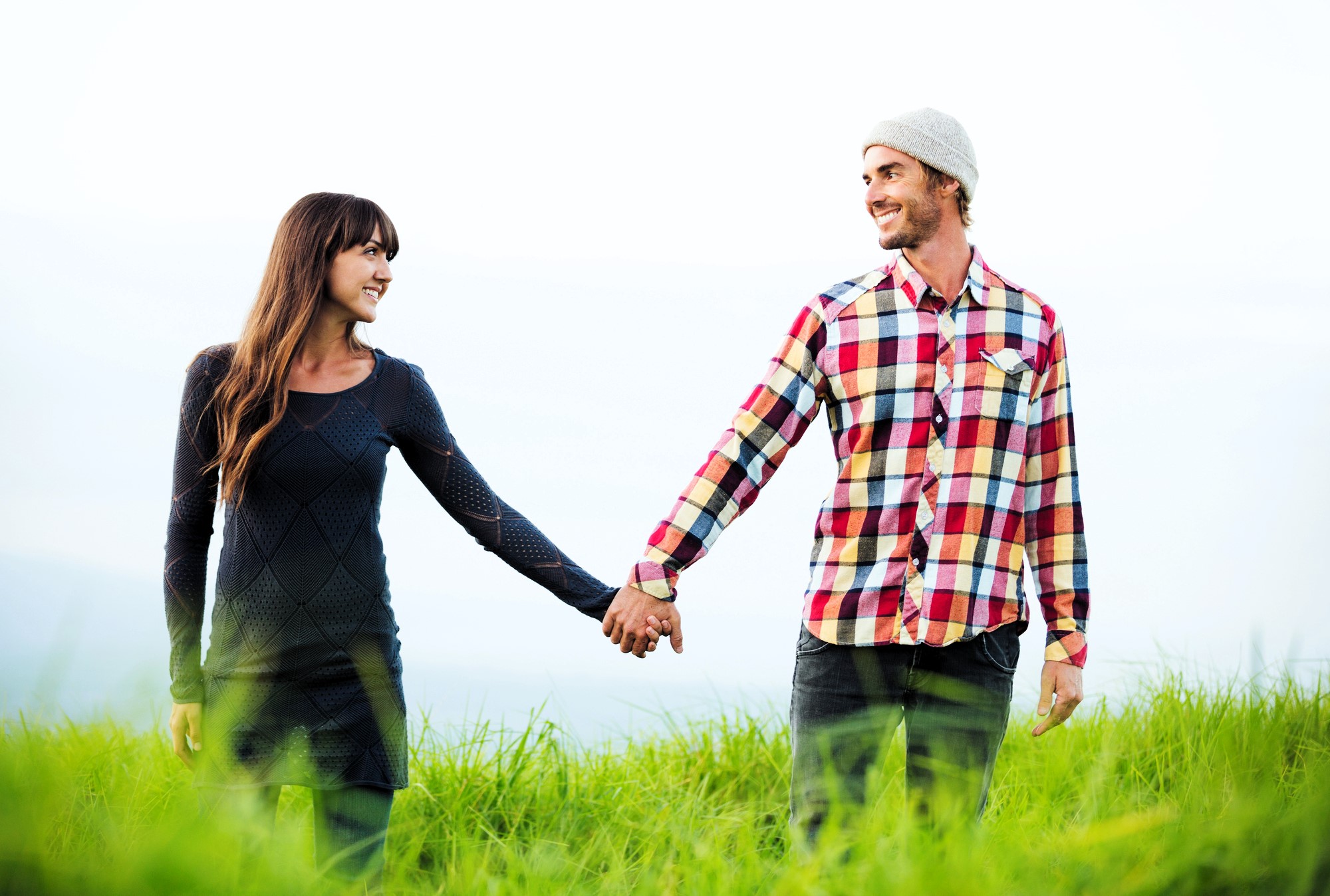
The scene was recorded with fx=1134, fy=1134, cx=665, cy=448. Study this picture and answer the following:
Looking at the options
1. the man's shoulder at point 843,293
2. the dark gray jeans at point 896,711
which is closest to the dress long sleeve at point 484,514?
A: the dark gray jeans at point 896,711

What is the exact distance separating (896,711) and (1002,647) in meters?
0.37

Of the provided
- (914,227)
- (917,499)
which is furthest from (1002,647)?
(914,227)

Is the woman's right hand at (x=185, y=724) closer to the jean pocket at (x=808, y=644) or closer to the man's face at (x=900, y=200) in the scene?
the jean pocket at (x=808, y=644)

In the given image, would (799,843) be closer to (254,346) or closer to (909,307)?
(909,307)

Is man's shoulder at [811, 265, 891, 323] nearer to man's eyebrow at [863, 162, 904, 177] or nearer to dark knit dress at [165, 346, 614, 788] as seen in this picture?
man's eyebrow at [863, 162, 904, 177]

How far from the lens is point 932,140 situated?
3.31 m

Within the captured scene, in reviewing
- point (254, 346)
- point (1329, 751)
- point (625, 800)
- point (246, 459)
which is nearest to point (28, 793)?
point (246, 459)

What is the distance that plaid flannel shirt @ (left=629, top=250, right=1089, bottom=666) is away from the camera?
10.3 ft

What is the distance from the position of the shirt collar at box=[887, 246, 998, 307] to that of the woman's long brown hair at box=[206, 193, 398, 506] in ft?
4.82

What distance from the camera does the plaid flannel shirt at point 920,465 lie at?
3.12 m

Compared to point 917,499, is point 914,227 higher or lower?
higher

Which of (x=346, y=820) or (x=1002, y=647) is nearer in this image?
(x=346, y=820)

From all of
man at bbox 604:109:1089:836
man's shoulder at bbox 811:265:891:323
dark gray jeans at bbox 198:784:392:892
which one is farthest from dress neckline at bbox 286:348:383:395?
man's shoulder at bbox 811:265:891:323

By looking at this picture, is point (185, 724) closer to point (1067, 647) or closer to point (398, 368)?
point (398, 368)
